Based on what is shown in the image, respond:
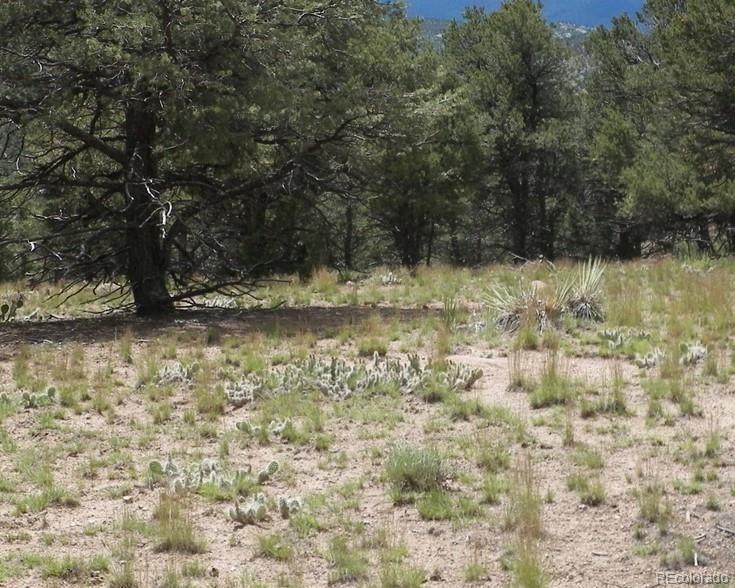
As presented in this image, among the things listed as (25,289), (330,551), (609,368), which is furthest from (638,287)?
(25,289)

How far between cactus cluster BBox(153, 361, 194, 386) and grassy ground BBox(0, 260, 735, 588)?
18mm

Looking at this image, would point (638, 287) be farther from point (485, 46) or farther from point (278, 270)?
point (485, 46)

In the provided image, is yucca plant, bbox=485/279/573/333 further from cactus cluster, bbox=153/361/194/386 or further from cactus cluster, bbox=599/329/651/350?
cactus cluster, bbox=153/361/194/386

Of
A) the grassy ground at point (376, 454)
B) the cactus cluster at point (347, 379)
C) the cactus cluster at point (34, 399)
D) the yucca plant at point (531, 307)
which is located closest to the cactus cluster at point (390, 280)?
the grassy ground at point (376, 454)

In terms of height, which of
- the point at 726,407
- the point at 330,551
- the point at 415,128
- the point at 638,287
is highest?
the point at 415,128

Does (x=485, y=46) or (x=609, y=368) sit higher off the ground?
(x=485, y=46)

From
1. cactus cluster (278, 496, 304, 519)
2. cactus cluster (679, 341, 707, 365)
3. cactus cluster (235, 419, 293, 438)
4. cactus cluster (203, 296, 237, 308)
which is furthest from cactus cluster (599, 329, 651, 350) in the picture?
cactus cluster (203, 296, 237, 308)

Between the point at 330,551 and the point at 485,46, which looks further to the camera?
the point at 485,46

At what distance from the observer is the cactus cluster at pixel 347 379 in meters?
7.74

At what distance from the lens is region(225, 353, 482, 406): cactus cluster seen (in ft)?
25.4

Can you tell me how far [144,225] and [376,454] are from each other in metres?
6.79

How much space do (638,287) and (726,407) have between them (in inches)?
239

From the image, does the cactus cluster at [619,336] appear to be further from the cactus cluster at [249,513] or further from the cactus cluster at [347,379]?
the cactus cluster at [249,513]

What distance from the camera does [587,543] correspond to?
4.89m
